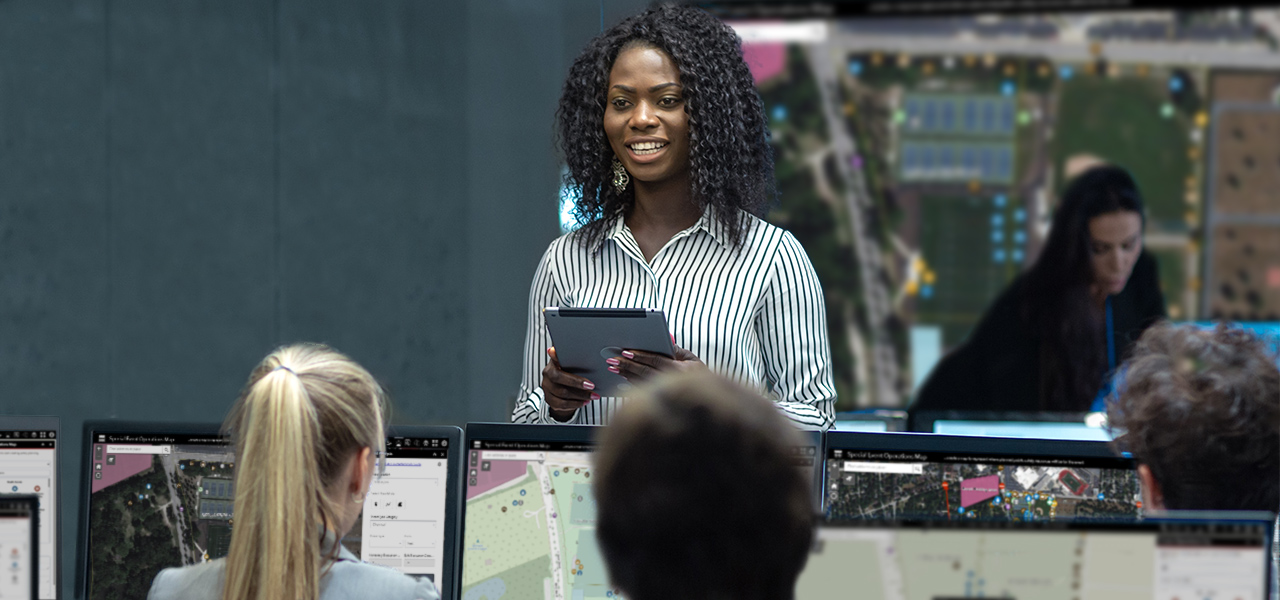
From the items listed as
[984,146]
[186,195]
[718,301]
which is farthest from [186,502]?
[984,146]

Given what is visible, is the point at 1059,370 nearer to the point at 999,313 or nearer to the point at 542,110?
the point at 999,313

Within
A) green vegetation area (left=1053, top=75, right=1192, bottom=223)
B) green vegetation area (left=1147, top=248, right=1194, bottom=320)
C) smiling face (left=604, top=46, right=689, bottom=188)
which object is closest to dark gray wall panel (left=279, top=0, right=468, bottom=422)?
smiling face (left=604, top=46, right=689, bottom=188)

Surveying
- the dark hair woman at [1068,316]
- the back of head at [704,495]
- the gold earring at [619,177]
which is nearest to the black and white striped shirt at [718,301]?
the gold earring at [619,177]

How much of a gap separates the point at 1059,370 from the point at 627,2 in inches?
107

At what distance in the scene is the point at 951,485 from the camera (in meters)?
1.59

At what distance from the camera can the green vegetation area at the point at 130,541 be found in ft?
5.76

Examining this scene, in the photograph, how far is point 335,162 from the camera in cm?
427

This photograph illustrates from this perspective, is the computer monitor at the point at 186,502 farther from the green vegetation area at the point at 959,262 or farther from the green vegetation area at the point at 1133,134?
the green vegetation area at the point at 1133,134

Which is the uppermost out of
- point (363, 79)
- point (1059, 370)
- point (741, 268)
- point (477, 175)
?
point (363, 79)

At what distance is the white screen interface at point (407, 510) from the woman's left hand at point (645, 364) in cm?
37

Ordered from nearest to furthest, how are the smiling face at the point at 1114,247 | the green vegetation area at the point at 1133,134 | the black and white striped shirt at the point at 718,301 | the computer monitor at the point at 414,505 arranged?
1. the computer monitor at the point at 414,505
2. the black and white striped shirt at the point at 718,301
3. the smiling face at the point at 1114,247
4. the green vegetation area at the point at 1133,134

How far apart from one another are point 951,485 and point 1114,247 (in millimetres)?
3640

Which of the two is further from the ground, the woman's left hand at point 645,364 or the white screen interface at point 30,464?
the woman's left hand at point 645,364

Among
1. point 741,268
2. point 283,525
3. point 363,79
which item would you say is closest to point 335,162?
point 363,79
